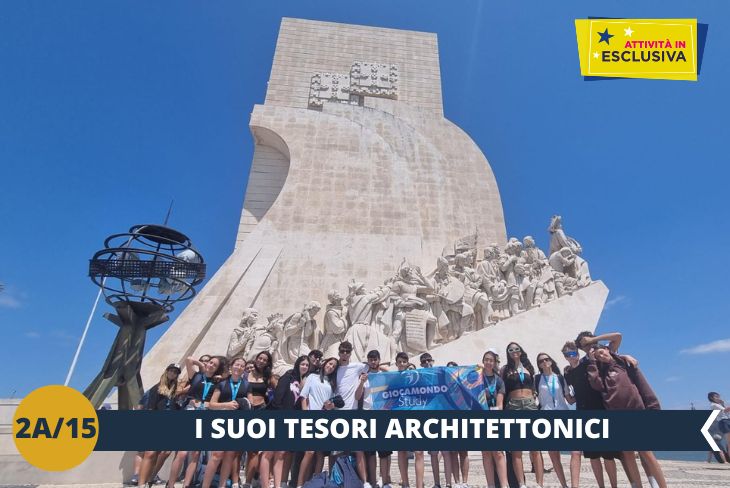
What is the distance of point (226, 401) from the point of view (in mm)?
3074

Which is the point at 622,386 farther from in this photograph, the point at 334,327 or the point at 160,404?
the point at 334,327

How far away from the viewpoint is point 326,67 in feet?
53.6

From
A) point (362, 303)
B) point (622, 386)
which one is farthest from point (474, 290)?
point (622, 386)

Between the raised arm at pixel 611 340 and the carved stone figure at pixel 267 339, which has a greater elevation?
the carved stone figure at pixel 267 339

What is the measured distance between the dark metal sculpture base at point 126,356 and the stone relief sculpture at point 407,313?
265cm

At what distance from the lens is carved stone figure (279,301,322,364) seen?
26.7 ft

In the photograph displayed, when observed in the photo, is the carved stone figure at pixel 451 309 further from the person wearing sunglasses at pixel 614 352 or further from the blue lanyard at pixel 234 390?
the blue lanyard at pixel 234 390

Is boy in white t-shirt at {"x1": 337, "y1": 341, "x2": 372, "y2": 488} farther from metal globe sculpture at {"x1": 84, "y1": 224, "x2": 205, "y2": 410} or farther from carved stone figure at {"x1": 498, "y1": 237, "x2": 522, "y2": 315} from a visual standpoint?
carved stone figure at {"x1": 498, "y1": 237, "x2": 522, "y2": 315}

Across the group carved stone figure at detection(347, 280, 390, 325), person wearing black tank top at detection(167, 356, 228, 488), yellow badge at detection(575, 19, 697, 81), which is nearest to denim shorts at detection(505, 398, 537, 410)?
person wearing black tank top at detection(167, 356, 228, 488)

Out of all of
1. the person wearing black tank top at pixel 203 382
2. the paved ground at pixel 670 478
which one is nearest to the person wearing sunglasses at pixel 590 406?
the paved ground at pixel 670 478

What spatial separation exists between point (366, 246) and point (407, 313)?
10.3 ft

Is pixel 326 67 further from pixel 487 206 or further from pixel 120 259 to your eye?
pixel 120 259

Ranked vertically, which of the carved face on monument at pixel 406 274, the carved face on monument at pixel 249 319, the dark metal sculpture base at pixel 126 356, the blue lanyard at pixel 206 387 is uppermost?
the carved face on monument at pixel 406 274

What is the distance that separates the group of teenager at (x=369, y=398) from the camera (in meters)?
2.88
